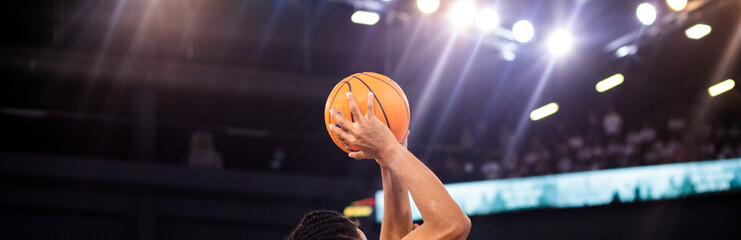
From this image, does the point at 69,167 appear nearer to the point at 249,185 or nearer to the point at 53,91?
the point at 53,91

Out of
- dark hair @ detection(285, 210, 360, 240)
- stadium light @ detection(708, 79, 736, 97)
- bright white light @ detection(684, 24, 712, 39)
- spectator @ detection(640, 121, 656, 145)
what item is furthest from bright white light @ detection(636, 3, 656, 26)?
dark hair @ detection(285, 210, 360, 240)

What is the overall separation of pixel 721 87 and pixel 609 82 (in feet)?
Answer: 7.01

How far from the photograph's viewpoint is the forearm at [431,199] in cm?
142

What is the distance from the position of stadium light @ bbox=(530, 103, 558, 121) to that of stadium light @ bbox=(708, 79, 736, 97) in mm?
2821

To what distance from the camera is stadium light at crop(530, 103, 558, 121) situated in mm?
12984

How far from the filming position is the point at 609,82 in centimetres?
1102

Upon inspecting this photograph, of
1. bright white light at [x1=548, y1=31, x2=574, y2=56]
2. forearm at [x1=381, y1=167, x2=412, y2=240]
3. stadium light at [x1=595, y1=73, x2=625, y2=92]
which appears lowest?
forearm at [x1=381, y1=167, x2=412, y2=240]

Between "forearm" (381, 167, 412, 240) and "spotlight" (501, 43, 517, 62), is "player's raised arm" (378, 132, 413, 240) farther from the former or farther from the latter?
"spotlight" (501, 43, 517, 62)

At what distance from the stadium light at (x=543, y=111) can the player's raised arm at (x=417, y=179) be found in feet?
39.2

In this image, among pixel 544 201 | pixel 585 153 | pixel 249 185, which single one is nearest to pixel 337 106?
pixel 544 201

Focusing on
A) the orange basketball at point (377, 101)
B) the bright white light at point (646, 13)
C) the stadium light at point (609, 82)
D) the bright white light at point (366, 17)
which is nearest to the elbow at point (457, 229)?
the orange basketball at point (377, 101)

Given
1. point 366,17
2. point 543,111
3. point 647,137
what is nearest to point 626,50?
point 647,137

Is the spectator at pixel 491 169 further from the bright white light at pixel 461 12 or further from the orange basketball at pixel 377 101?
A: the orange basketball at pixel 377 101

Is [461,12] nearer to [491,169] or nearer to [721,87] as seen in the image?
[491,169]
